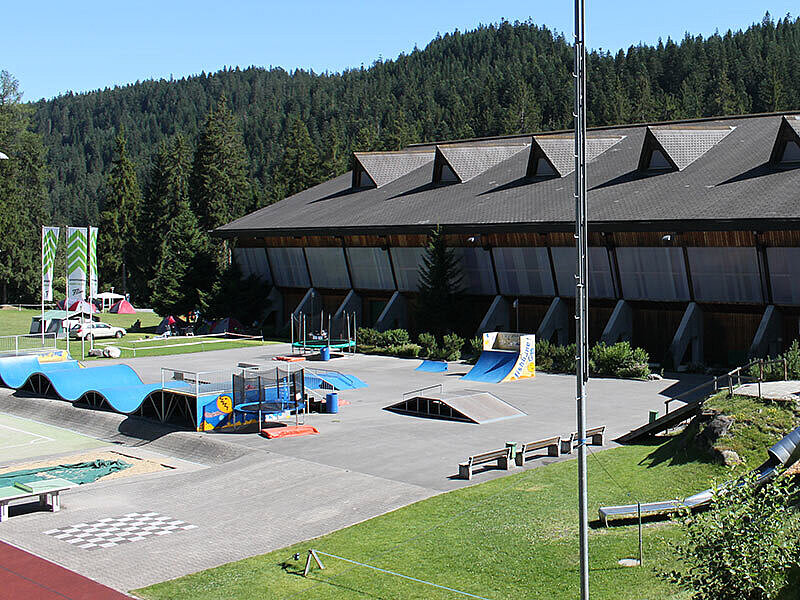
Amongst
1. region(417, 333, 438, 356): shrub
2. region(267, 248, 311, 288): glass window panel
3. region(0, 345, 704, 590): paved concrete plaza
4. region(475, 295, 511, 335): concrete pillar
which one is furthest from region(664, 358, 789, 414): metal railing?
region(267, 248, 311, 288): glass window panel

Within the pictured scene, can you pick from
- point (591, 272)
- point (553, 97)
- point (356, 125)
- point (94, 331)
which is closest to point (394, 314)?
point (591, 272)

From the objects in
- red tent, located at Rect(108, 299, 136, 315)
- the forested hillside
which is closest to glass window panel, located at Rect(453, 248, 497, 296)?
red tent, located at Rect(108, 299, 136, 315)

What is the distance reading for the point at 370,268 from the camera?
184 feet

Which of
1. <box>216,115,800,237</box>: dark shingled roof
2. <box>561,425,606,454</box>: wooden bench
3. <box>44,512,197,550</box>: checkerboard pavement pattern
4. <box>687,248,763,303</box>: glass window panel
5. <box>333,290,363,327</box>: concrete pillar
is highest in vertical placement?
<box>216,115,800,237</box>: dark shingled roof

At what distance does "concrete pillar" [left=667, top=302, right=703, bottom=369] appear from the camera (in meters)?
40.7

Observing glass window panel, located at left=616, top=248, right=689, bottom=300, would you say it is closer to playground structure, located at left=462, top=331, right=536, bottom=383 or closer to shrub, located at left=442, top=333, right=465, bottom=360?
playground structure, located at left=462, top=331, right=536, bottom=383

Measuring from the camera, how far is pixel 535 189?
168 ft

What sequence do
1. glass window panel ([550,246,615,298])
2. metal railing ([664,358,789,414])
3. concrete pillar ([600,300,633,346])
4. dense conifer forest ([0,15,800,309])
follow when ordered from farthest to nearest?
dense conifer forest ([0,15,800,309]) < glass window panel ([550,246,615,298]) < concrete pillar ([600,300,633,346]) < metal railing ([664,358,789,414])

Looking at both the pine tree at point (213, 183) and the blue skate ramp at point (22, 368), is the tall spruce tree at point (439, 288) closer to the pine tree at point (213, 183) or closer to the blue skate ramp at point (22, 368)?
the blue skate ramp at point (22, 368)

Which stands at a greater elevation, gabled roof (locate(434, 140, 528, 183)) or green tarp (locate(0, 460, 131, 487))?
gabled roof (locate(434, 140, 528, 183))

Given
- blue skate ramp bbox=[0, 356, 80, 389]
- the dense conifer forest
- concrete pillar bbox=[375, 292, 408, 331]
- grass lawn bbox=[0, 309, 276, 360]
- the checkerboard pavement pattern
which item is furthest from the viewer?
the dense conifer forest

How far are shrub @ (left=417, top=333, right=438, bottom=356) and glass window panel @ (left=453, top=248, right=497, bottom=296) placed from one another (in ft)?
12.7

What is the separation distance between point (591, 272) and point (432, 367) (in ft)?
30.7

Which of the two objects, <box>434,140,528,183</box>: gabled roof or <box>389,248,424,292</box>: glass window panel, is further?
<box>434,140,528,183</box>: gabled roof
